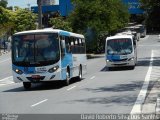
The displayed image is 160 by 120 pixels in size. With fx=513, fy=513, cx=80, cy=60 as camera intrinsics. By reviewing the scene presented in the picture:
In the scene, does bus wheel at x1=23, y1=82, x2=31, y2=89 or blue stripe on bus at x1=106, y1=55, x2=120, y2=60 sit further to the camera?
blue stripe on bus at x1=106, y1=55, x2=120, y2=60

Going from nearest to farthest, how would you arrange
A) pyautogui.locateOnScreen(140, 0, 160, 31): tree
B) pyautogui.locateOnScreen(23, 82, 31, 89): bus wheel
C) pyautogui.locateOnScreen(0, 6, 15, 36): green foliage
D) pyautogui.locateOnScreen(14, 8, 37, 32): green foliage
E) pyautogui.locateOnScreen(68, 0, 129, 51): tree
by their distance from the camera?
pyautogui.locateOnScreen(23, 82, 31, 89): bus wheel, pyautogui.locateOnScreen(140, 0, 160, 31): tree, pyautogui.locateOnScreen(68, 0, 129, 51): tree, pyautogui.locateOnScreen(0, 6, 15, 36): green foliage, pyautogui.locateOnScreen(14, 8, 37, 32): green foliage

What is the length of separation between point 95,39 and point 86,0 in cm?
506

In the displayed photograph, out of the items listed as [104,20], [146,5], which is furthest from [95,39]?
[146,5]

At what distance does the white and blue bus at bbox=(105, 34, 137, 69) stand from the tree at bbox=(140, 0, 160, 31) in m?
6.82

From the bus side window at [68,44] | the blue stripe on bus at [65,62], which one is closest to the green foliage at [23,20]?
the bus side window at [68,44]

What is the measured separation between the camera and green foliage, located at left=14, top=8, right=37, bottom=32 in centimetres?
10319

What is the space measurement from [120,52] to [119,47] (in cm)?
42

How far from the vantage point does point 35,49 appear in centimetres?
2392

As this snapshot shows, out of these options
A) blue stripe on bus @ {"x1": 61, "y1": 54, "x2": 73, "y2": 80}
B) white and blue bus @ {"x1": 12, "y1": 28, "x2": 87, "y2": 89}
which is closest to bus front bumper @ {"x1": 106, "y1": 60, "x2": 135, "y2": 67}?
blue stripe on bus @ {"x1": 61, "y1": 54, "x2": 73, "y2": 80}

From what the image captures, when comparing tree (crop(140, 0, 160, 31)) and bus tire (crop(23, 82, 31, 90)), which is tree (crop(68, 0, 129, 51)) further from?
bus tire (crop(23, 82, 31, 90))

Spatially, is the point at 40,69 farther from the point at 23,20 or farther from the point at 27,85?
the point at 23,20

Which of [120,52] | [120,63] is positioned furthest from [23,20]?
[120,63]

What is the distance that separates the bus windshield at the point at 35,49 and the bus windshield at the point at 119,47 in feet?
41.6

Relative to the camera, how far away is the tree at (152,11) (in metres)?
26.8
